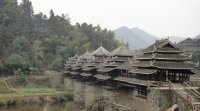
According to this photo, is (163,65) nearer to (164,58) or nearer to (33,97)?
(164,58)

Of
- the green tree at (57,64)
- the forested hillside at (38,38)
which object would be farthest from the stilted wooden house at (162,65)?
the green tree at (57,64)

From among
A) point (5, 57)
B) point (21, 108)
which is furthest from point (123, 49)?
point (5, 57)

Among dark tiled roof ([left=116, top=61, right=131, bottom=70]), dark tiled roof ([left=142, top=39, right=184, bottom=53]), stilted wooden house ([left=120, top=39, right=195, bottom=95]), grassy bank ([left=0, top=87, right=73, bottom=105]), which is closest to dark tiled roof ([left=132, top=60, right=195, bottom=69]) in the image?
stilted wooden house ([left=120, top=39, right=195, bottom=95])

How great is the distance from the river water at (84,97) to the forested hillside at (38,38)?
15.3 metres

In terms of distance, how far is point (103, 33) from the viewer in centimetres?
9812

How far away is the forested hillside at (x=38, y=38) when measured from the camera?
71537 millimetres

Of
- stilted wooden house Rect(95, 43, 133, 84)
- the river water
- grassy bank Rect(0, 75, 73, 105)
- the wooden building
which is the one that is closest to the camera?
the wooden building

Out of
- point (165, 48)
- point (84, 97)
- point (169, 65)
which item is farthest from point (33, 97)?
point (169, 65)

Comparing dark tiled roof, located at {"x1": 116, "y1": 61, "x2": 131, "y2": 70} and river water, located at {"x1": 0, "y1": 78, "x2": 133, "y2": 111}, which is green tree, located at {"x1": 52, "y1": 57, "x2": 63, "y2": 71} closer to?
river water, located at {"x1": 0, "y1": 78, "x2": 133, "y2": 111}

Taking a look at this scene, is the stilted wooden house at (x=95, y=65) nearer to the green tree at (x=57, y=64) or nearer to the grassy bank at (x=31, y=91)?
→ the grassy bank at (x=31, y=91)

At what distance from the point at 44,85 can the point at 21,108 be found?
63.0 feet

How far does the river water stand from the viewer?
119 ft

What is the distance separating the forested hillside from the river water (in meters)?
15.3

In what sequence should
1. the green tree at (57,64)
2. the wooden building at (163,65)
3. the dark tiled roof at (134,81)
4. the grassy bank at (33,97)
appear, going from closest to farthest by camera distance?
1. the wooden building at (163,65)
2. the dark tiled roof at (134,81)
3. the grassy bank at (33,97)
4. the green tree at (57,64)
